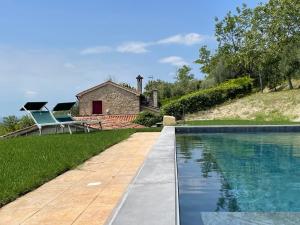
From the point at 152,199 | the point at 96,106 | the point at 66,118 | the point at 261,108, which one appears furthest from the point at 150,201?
the point at 96,106

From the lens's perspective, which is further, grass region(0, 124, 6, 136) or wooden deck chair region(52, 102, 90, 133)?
grass region(0, 124, 6, 136)

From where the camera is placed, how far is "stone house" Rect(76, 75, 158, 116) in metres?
35.8

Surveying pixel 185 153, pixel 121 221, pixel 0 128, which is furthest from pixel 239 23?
pixel 121 221

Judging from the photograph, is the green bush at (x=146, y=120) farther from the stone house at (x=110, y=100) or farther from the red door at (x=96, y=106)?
the red door at (x=96, y=106)

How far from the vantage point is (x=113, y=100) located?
119ft

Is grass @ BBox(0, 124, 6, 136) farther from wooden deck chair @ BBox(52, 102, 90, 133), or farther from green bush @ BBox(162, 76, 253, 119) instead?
green bush @ BBox(162, 76, 253, 119)

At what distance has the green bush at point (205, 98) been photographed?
103ft

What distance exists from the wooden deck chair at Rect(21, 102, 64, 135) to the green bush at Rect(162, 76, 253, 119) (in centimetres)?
1423

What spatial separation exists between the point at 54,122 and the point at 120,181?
37.0 ft

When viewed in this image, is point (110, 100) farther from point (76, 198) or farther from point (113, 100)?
point (76, 198)

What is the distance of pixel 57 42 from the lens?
28.5 metres

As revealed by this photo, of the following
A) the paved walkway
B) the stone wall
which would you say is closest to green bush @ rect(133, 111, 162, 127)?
the stone wall

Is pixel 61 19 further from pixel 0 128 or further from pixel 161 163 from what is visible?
pixel 161 163

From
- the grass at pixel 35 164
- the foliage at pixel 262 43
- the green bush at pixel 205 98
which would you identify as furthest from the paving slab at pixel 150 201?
the foliage at pixel 262 43
